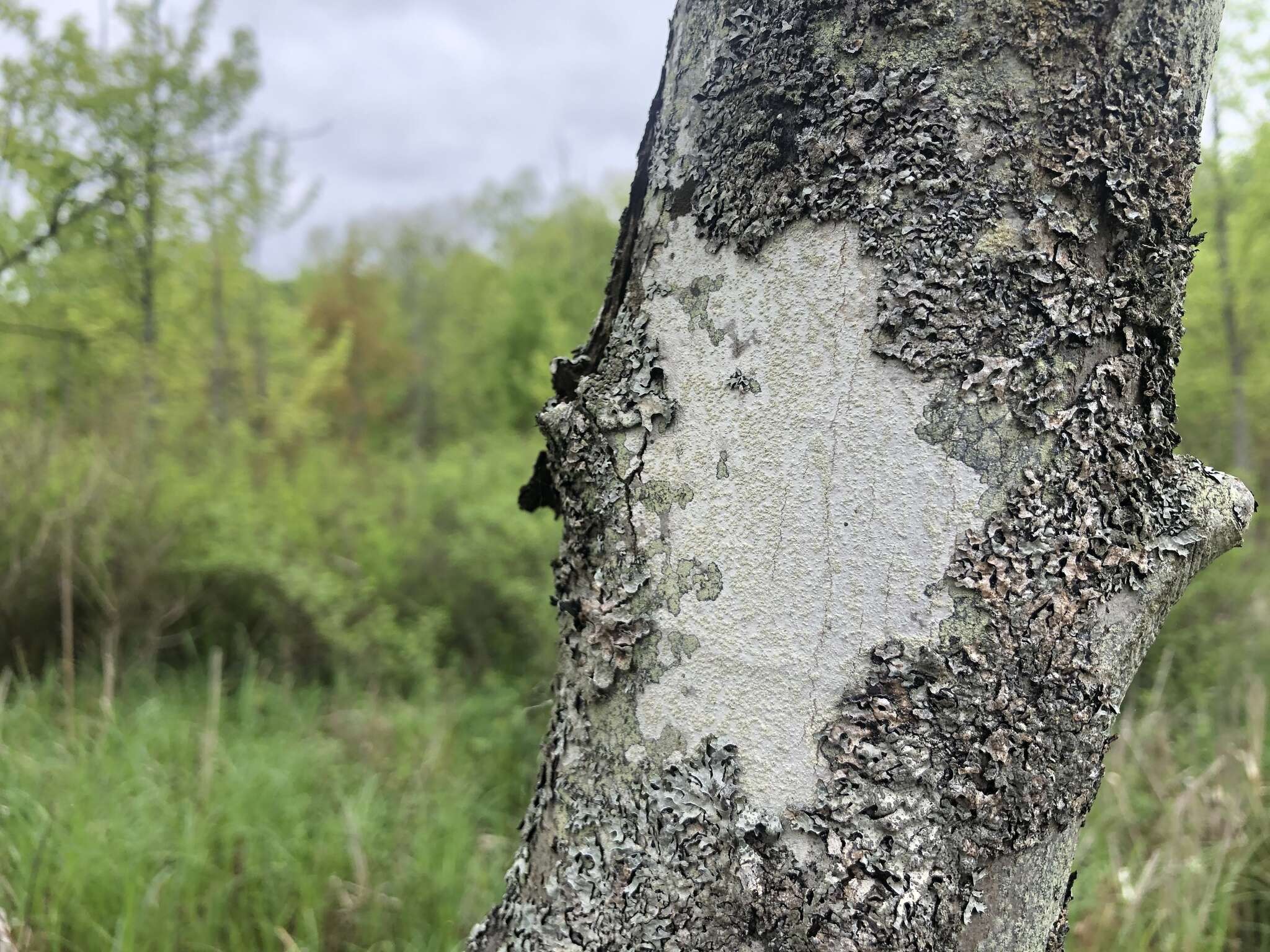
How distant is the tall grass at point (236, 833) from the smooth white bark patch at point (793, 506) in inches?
36.3

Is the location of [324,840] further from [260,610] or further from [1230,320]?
[1230,320]

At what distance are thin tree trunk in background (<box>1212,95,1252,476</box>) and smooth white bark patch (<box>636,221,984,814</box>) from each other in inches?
254

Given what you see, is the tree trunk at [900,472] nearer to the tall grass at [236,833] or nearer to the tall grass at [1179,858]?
the tall grass at [236,833]

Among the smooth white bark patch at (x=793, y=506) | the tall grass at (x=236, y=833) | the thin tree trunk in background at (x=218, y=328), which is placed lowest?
the tall grass at (x=236, y=833)

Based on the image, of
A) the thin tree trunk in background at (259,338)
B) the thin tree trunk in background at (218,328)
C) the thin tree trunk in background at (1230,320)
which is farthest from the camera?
the thin tree trunk in background at (259,338)

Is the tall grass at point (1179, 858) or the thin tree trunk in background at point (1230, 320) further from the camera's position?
the thin tree trunk in background at point (1230, 320)

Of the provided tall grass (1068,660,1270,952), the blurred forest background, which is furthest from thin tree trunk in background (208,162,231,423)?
tall grass (1068,660,1270,952)

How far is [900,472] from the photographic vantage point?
67cm

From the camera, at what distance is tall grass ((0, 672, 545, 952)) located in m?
1.94

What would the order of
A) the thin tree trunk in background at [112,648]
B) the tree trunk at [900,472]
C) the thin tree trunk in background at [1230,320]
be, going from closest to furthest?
the tree trunk at [900,472] → the thin tree trunk in background at [112,648] → the thin tree trunk in background at [1230,320]

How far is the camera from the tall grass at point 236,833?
6.35 feet

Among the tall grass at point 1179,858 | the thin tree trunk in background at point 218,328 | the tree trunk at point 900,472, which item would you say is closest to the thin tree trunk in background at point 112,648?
the thin tree trunk in background at point 218,328

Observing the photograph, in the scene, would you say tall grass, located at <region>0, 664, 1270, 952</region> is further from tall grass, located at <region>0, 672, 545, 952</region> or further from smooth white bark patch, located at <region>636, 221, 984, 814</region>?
smooth white bark patch, located at <region>636, 221, 984, 814</region>

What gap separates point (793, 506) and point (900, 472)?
0.30 ft
